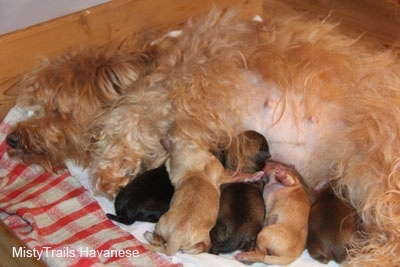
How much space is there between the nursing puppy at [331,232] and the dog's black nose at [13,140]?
1144 millimetres

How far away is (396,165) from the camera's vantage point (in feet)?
6.59

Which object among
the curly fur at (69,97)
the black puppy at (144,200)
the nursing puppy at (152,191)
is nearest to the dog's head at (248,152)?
the nursing puppy at (152,191)

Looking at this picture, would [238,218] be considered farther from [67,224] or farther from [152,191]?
[67,224]

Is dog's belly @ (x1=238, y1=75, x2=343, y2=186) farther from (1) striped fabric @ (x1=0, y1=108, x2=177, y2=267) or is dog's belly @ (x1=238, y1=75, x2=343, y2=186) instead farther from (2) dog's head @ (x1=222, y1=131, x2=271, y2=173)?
(1) striped fabric @ (x1=0, y1=108, x2=177, y2=267)

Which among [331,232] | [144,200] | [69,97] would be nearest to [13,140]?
[69,97]

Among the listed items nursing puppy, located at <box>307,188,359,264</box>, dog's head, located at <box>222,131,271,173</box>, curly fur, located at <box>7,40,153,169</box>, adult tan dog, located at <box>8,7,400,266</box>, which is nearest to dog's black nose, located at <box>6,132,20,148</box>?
curly fur, located at <box>7,40,153,169</box>

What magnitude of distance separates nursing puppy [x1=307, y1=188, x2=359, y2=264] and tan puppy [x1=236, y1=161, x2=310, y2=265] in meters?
0.03

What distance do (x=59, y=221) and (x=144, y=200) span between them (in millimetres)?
330

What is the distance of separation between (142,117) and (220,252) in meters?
0.62

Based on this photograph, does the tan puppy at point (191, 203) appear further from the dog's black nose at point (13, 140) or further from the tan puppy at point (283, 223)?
the dog's black nose at point (13, 140)

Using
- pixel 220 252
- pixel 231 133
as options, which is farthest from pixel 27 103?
pixel 220 252

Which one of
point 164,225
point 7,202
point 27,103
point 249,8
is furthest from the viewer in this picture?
point 249,8

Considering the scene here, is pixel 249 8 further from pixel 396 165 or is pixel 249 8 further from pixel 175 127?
pixel 396 165

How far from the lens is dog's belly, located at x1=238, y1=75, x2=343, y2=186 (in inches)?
88.0
